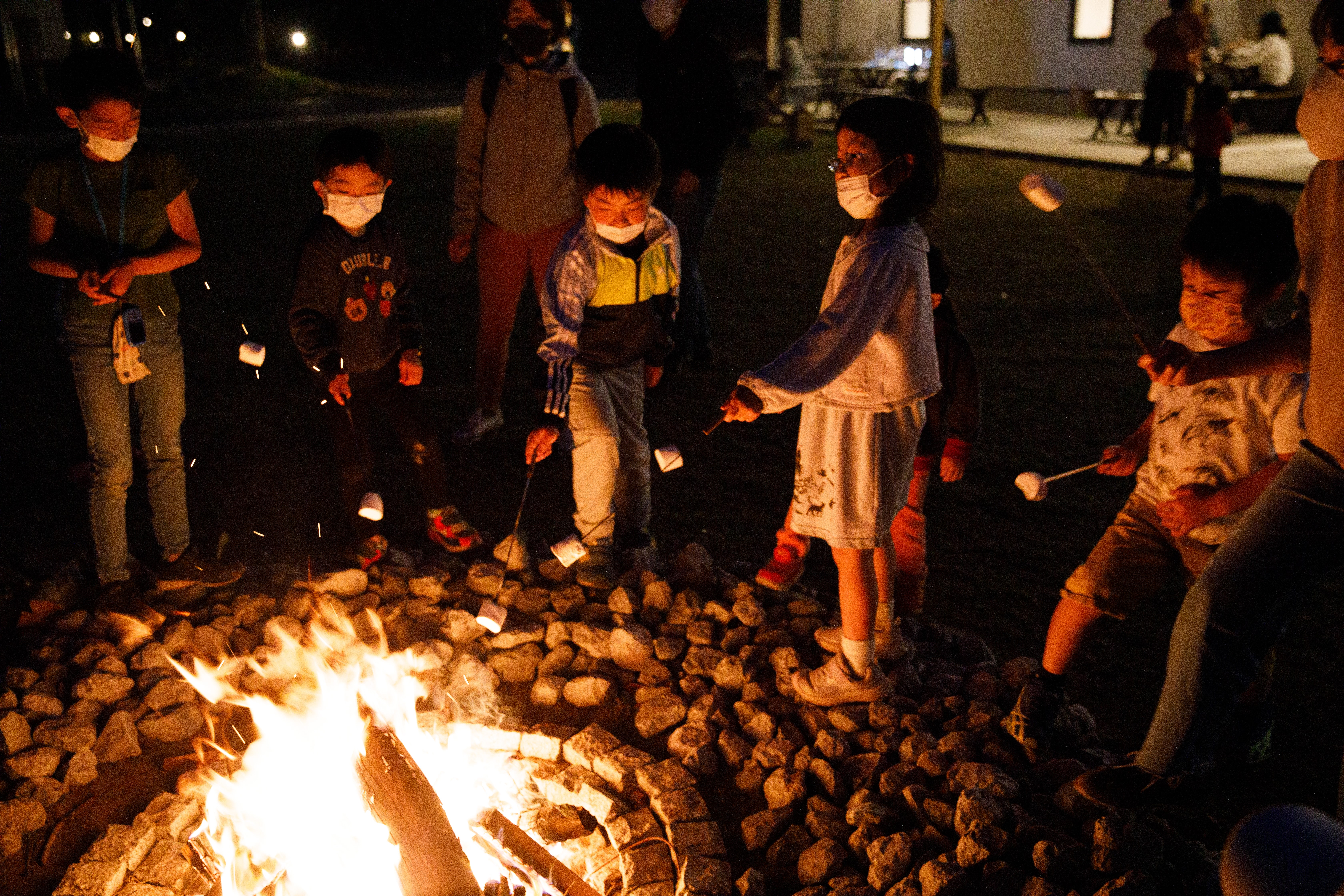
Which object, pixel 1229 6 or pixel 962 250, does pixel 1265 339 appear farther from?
pixel 1229 6

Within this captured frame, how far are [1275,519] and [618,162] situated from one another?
2.23 metres

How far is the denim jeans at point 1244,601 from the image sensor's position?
257 centimetres

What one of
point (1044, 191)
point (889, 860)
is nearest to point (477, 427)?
point (1044, 191)

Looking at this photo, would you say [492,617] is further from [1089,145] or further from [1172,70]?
[1089,145]

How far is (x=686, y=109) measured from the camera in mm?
6133

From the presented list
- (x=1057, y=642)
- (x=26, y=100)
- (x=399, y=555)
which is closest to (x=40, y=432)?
(x=399, y=555)

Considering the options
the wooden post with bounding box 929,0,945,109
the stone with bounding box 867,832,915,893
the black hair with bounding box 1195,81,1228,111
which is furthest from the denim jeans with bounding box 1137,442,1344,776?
the black hair with bounding box 1195,81,1228,111

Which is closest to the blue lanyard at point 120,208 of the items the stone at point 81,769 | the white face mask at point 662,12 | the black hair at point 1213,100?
the stone at point 81,769

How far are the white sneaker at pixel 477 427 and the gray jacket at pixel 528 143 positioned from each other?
100 cm

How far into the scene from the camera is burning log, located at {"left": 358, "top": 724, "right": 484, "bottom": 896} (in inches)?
106

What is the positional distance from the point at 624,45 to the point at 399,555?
35372 millimetres

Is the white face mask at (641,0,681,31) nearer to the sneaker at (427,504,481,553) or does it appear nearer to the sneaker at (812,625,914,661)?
the sneaker at (427,504,481,553)

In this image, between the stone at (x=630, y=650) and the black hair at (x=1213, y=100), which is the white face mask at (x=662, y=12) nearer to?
the stone at (x=630, y=650)

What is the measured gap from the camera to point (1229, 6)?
17.0m
